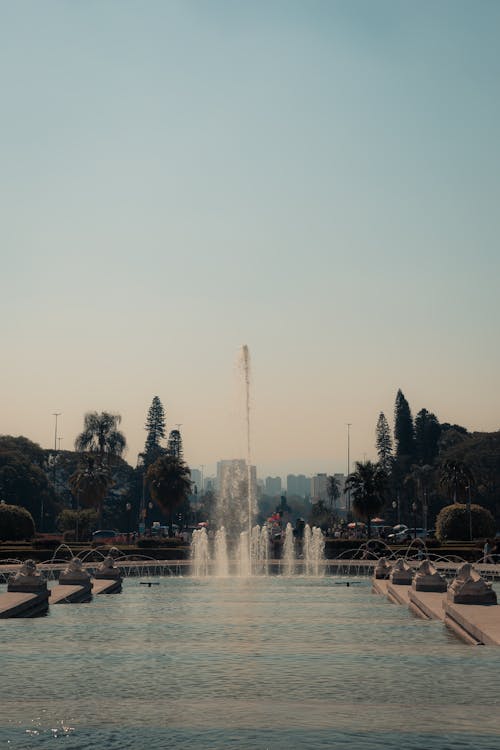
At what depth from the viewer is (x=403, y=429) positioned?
15038cm

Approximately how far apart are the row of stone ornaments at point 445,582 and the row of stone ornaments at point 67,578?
9.33m

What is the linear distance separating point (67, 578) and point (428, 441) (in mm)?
120635

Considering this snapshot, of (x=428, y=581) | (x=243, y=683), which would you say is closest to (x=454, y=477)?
(x=428, y=581)

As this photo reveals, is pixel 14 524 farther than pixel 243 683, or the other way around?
pixel 14 524

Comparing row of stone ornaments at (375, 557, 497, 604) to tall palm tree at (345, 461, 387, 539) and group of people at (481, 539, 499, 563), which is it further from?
tall palm tree at (345, 461, 387, 539)

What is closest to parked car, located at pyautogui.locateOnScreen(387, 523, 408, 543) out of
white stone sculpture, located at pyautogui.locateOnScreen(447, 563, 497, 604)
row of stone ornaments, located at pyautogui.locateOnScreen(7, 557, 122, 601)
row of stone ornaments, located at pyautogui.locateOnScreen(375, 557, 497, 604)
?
row of stone ornaments, located at pyautogui.locateOnScreen(375, 557, 497, 604)

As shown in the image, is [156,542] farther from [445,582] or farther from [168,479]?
[445,582]

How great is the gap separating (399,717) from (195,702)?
276cm

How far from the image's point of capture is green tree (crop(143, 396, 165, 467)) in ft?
498

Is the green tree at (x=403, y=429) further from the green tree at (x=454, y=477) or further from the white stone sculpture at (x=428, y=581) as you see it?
the white stone sculpture at (x=428, y=581)

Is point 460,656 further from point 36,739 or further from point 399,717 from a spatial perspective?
Answer: point 36,739

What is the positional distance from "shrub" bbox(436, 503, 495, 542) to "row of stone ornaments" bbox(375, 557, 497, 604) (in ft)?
91.9

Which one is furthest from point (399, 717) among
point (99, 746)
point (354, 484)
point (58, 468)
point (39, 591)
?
point (58, 468)

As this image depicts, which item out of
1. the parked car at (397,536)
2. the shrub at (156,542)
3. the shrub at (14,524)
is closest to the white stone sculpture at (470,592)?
the shrub at (156,542)
